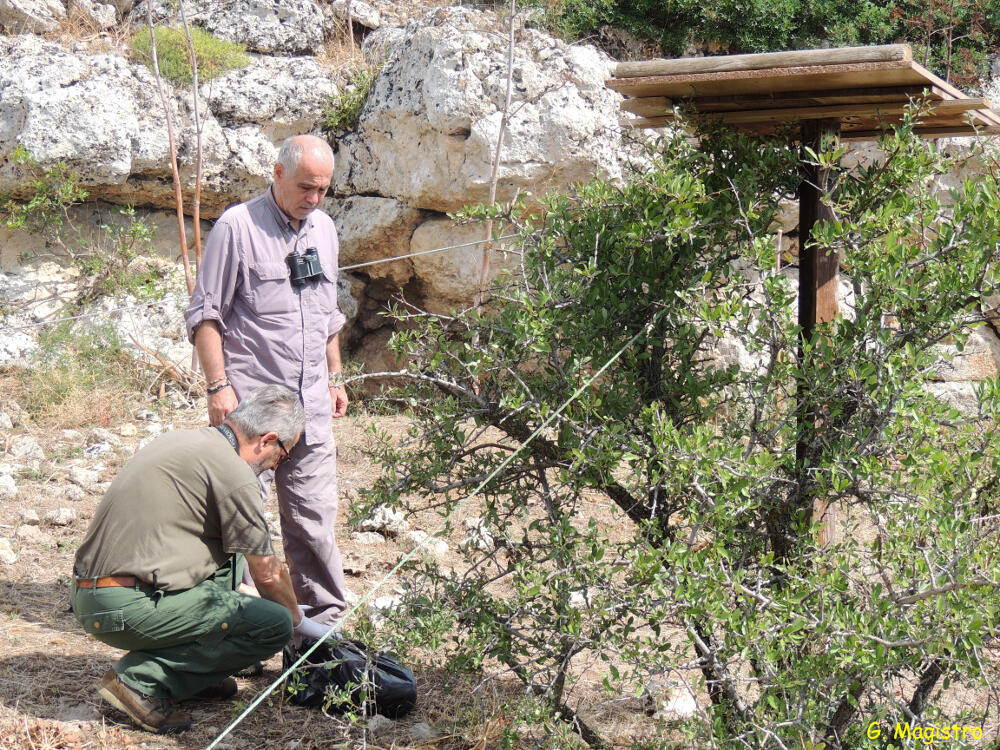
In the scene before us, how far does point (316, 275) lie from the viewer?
3936mm

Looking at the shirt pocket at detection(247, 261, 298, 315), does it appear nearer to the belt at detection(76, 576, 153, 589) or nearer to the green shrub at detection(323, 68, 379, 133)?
the belt at detection(76, 576, 153, 589)

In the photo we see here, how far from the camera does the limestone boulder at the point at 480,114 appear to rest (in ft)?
23.6

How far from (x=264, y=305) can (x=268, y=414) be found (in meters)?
0.62

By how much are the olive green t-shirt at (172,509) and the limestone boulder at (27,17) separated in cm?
653

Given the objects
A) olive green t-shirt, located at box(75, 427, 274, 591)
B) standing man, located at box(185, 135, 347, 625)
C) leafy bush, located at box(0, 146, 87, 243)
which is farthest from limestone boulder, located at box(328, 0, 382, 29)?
olive green t-shirt, located at box(75, 427, 274, 591)

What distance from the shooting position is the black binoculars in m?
3.87

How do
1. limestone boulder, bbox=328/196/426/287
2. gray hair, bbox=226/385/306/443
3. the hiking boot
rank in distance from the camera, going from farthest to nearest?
limestone boulder, bbox=328/196/426/287
the hiking boot
gray hair, bbox=226/385/306/443

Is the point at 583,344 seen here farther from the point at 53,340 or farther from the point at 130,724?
the point at 53,340

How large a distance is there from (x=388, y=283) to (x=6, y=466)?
130 inches

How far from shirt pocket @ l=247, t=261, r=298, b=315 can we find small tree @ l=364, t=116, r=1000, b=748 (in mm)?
814

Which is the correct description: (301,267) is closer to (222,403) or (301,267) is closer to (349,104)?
(222,403)

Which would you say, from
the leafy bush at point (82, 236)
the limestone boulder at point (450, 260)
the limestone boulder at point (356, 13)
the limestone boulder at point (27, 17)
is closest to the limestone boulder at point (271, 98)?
the limestone boulder at point (356, 13)

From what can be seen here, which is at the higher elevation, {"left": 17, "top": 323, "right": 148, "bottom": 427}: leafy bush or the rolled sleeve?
the rolled sleeve

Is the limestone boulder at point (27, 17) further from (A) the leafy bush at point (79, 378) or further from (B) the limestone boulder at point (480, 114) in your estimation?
(B) the limestone boulder at point (480, 114)
